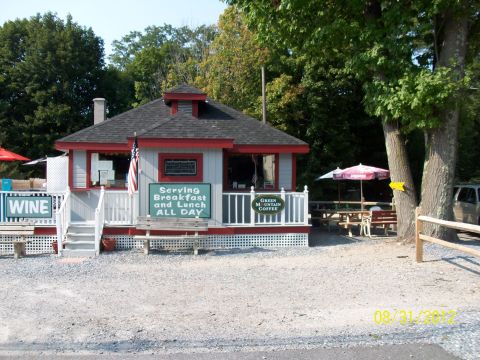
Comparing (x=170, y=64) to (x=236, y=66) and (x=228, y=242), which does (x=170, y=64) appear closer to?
(x=236, y=66)

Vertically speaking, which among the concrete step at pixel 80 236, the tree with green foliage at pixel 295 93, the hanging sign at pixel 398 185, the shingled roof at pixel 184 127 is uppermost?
the tree with green foliage at pixel 295 93

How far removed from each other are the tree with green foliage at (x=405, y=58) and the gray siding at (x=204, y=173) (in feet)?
14.9

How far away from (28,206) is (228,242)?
5432 millimetres

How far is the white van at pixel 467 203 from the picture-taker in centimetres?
1536

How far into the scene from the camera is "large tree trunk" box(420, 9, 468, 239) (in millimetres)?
12055

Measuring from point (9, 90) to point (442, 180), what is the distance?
32.1 metres

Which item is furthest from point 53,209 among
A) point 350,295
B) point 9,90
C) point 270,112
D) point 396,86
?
point 9,90

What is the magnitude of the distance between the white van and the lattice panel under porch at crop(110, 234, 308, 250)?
6.45m

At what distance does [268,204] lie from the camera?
42.2 feet

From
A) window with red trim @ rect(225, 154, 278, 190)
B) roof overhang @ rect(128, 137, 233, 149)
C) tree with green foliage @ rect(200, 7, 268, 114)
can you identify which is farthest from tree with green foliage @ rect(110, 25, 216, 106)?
roof overhang @ rect(128, 137, 233, 149)

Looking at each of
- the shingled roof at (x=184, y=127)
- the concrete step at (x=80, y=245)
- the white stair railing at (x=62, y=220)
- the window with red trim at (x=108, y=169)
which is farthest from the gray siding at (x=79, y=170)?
the concrete step at (x=80, y=245)

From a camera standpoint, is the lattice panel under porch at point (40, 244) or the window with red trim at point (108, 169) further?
the window with red trim at point (108, 169)

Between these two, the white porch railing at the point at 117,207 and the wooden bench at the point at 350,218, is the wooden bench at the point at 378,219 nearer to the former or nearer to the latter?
the wooden bench at the point at 350,218
